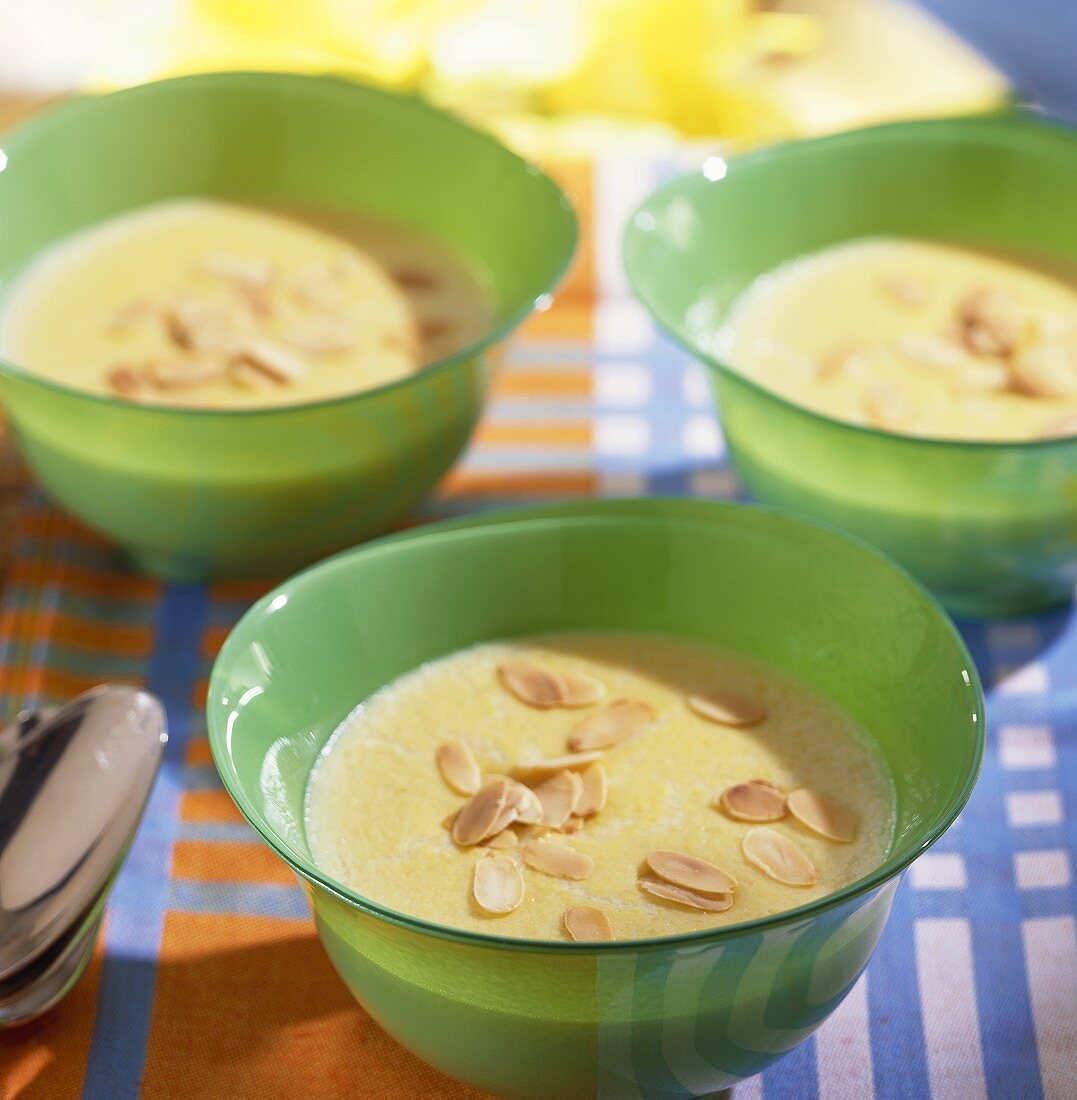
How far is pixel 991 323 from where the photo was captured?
112cm

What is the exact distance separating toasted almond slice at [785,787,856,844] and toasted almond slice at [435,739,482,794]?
16 cm

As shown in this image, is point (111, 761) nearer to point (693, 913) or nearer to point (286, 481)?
point (286, 481)

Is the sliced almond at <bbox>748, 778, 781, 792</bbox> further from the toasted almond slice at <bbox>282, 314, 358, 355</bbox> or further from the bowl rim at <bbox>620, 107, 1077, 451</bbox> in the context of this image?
the toasted almond slice at <bbox>282, 314, 358, 355</bbox>

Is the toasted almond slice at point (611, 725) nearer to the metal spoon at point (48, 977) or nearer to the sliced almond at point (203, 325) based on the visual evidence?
the metal spoon at point (48, 977)

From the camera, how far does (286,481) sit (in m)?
0.99

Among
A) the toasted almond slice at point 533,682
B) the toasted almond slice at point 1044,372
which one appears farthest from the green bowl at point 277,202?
the toasted almond slice at point 1044,372

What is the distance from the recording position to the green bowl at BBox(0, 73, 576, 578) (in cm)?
96

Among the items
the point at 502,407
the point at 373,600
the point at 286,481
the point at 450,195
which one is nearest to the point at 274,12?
the point at 450,195

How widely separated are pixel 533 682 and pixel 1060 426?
17.1 inches

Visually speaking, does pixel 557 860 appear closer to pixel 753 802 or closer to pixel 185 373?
pixel 753 802

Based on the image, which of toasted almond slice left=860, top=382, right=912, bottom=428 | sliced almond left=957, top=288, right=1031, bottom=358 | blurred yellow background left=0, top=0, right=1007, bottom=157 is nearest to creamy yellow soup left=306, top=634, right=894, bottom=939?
toasted almond slice left=860, top=382, right=912, bottom=428

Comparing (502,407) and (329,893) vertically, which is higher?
(329,893)

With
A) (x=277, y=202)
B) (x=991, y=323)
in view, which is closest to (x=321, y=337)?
(x=277, y=202)

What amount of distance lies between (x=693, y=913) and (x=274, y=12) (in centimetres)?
132
